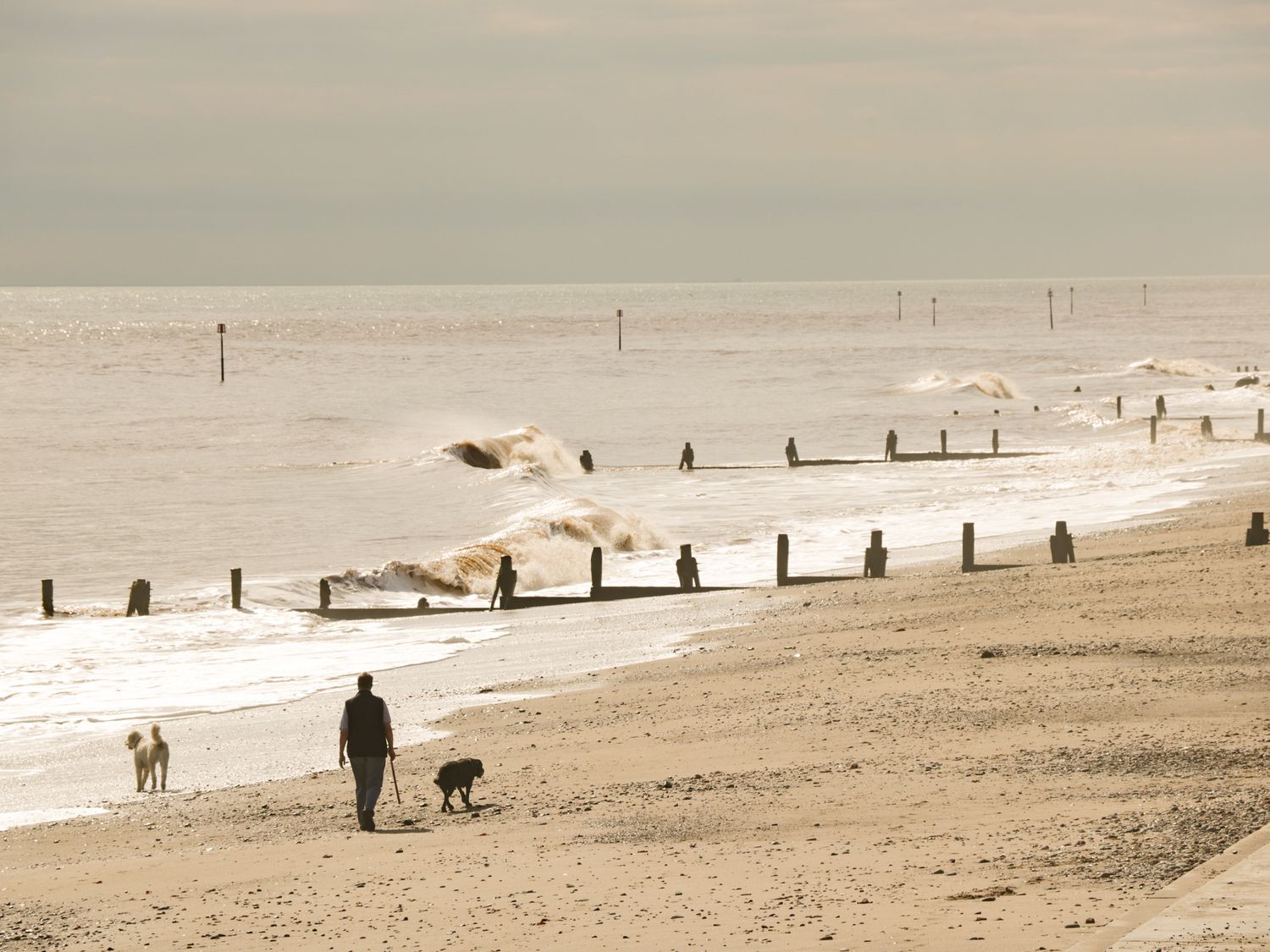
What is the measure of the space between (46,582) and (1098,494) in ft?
78.8

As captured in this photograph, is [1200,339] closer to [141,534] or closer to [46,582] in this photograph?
[141,534]

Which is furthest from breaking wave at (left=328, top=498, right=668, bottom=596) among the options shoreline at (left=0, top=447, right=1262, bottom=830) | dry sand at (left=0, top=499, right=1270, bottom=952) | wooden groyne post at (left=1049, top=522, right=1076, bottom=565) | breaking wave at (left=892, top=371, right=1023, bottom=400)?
breaking wave at (left=892, top=371, right=1023, bottom=400)

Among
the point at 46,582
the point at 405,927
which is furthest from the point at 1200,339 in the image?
the point at 405,927

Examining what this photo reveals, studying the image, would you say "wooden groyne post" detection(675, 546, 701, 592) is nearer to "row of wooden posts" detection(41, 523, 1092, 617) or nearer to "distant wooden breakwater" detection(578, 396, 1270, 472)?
"row of wooden posts" detection(41, 523, 1092, 617)

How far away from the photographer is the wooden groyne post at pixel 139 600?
1006 inches

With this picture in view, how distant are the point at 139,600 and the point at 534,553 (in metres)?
8.68

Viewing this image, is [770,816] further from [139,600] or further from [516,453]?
[516,453]

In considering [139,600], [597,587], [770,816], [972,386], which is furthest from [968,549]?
[972,386]

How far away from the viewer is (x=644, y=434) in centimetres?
6850

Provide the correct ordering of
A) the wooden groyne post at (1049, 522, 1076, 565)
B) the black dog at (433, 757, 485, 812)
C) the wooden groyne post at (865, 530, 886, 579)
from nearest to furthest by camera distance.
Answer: the black dog at (433, 757, 485, 812)
the wooden groyne post at (1049, 522, 1076, 565)
the wooden groyne post at (865, 530, 886, 579)

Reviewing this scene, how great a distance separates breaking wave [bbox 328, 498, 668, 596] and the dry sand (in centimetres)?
1170

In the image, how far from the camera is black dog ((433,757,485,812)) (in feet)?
40.2

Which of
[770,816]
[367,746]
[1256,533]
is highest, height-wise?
[1256,533]

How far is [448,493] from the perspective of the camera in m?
44.7
